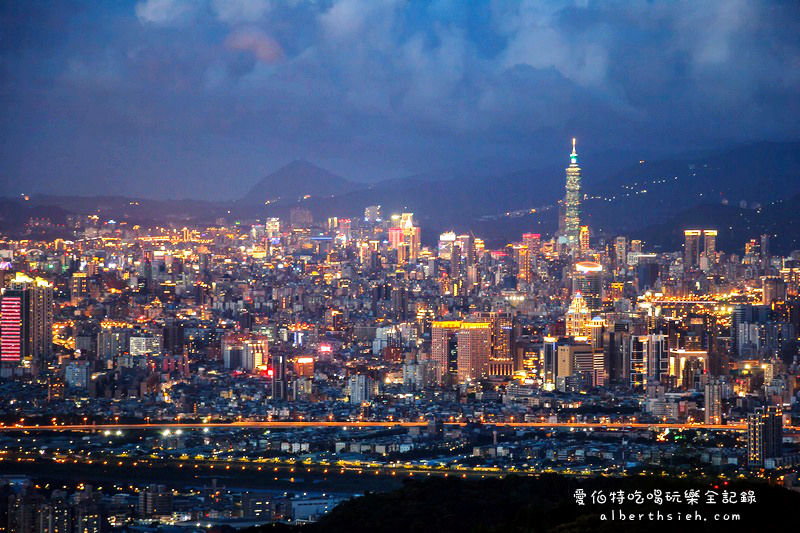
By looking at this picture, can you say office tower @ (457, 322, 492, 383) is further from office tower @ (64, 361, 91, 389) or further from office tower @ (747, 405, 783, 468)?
office tower @ (747, 405, 783, 468)

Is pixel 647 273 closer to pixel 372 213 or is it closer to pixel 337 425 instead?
pixel 372 213

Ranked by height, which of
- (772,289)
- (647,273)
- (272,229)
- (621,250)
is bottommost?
(772,289)

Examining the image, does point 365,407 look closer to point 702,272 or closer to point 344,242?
point 702,272

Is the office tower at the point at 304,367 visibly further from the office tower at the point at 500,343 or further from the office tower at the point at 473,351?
the office tower at the point at 500,343

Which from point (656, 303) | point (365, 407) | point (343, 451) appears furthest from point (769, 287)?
point (343, 451)

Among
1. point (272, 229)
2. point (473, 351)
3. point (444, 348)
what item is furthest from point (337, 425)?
point (272, 229)

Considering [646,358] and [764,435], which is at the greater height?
[646,358]

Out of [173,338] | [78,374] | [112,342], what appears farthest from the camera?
[173,338]
